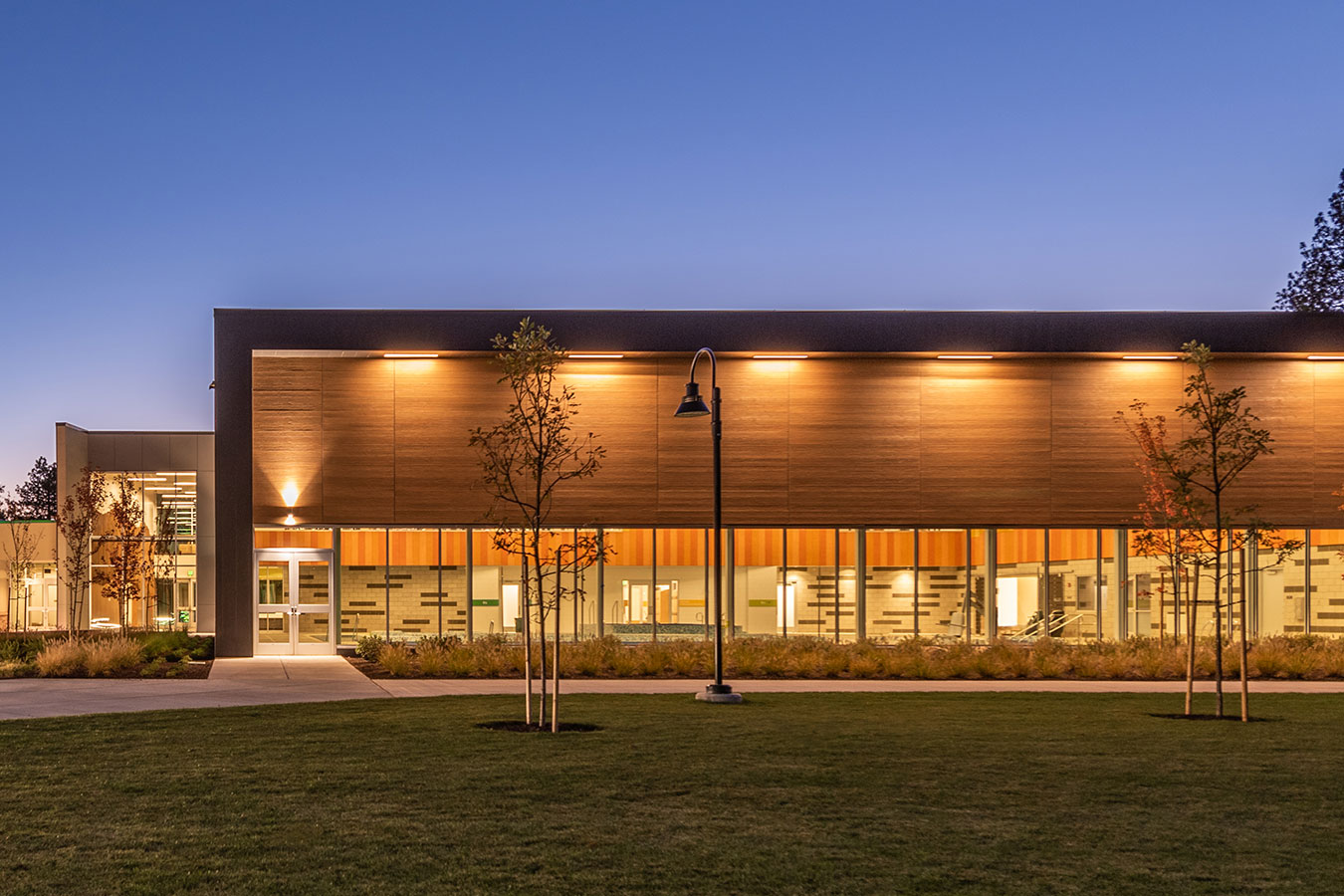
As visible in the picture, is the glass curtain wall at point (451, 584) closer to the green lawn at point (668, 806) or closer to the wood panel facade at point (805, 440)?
the wood panel facade at point (805, 440)

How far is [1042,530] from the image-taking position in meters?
28.7

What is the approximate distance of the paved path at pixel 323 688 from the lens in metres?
17.3

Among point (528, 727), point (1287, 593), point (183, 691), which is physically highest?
point (1287, 593)

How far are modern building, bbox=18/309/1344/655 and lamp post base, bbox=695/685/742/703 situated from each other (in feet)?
29.8

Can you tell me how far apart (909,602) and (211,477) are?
955 inches

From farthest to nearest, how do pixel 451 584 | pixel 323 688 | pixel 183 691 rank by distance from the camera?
pixel 451 584 < pixel 323 688 < pixel 183 691

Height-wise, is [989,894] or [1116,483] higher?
[1116,483]

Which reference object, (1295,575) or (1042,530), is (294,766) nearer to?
(1042,530)

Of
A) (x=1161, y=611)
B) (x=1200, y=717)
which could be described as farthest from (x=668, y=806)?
(x=1161, y=611)

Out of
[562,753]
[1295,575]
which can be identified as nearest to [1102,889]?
[562,753]

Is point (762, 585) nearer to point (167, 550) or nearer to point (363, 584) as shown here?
point (363, 584)

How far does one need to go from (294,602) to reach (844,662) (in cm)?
1161

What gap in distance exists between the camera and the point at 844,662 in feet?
76.3

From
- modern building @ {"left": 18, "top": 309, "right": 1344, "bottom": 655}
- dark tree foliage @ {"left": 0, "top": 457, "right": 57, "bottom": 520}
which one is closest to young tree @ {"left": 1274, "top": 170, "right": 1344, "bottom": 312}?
modern building @ {"left": 18, "top": 309, "right": 1344, "bottom": 655}
